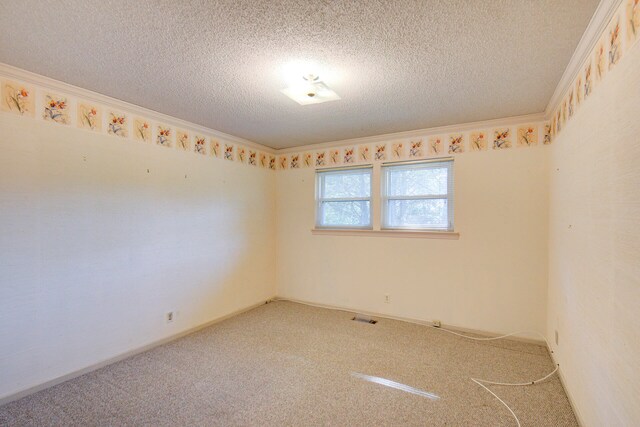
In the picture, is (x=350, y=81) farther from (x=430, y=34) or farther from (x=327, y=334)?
(x=327, y=334)

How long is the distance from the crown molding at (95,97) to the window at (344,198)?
151 centimetres

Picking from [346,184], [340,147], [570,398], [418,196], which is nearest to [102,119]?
[340,147]

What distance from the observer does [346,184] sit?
4160 millimetres

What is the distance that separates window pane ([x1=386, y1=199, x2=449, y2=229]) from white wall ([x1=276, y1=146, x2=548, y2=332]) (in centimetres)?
18

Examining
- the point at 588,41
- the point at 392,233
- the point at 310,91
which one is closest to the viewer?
the point at 588,41

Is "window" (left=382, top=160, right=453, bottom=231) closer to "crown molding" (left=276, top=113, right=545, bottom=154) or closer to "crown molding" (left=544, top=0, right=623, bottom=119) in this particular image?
"crown molding" (left=276, top=113, right=545, bottom=154)

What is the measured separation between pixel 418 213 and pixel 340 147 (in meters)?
1.40

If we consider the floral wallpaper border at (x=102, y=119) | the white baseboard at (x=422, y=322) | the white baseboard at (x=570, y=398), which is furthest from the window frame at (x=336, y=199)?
the white baseboard at (x=570, y=398)

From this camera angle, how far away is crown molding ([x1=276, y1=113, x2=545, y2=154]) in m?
3.02

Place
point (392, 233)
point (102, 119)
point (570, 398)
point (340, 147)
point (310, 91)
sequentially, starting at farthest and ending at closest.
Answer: point (340, 147) < point (392, 233) < point (102, 119) < point (310, 91) < point (570, 398)

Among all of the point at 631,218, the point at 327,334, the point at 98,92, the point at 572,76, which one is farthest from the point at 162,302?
the point at 572,76

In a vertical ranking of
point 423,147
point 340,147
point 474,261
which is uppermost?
point 340,147

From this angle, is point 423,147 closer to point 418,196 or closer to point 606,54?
point 418,196

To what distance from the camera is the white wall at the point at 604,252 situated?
47.2 inches
